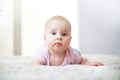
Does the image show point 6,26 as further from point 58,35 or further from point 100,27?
point 100,27

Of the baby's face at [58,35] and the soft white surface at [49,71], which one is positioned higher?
the baby's face at [58,35]

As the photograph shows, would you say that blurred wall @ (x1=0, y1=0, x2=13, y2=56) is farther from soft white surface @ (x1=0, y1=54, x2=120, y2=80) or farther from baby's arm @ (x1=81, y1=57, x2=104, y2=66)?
baby's arm @ (x1=81, y1=57, x2=104, y2=66)

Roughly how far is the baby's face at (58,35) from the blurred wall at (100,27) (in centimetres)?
5

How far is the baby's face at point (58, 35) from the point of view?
1.76ft

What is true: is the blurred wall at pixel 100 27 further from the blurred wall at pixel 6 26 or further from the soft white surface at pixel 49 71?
the blurred wall at pixel 6 26

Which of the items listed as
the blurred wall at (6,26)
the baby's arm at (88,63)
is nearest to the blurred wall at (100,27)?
the baby's arm at (88,63)

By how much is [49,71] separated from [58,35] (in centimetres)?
8

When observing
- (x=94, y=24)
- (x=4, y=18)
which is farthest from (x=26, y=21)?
(x=94, y=24)

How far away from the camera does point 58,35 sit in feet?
1.77

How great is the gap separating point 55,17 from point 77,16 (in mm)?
62

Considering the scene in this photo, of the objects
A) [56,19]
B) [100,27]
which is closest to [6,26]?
[56,19]

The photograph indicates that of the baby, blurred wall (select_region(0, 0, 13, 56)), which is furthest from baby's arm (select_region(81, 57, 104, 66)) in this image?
blurred wall (select_region(0, 0, 13, 56))

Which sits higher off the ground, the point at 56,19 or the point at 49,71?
the point at 56,19

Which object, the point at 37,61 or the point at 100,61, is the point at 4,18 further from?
the point at 100,61
